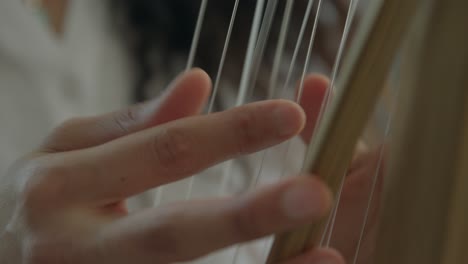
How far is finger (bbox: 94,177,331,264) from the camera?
202mm

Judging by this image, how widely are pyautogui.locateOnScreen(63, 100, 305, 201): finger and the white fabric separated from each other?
0.32 meters

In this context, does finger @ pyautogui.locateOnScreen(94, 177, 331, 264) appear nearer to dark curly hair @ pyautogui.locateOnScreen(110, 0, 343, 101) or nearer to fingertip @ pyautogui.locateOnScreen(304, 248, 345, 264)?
fingertip @ pyautogui.locateOnScreen(304, 248, 345, 264)

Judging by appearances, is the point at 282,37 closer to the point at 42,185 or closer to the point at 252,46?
the point at 252,46

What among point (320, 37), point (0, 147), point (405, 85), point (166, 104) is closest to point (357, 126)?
point (405, 85)

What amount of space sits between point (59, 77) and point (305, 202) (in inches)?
22.7

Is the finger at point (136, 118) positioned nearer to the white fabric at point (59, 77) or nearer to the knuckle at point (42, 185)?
the knuckle at point (42, 185)

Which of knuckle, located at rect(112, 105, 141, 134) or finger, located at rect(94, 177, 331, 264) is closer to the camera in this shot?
finger, located at rect(94, 177, 331, 264)

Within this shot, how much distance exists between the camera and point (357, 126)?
202mm

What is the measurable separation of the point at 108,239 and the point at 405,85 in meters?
0.14

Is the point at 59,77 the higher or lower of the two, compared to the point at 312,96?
lower

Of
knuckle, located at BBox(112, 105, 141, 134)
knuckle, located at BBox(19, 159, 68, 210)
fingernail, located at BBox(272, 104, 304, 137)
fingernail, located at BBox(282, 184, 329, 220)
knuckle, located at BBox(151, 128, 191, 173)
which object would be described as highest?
fingernail, located at BBox(272, 104, 304, 137)

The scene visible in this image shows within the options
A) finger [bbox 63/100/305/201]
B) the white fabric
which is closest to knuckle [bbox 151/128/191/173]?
finger [bbox 63/100/305/201]

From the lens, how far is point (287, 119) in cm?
24

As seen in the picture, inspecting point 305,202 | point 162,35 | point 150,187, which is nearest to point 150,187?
point 150,187
